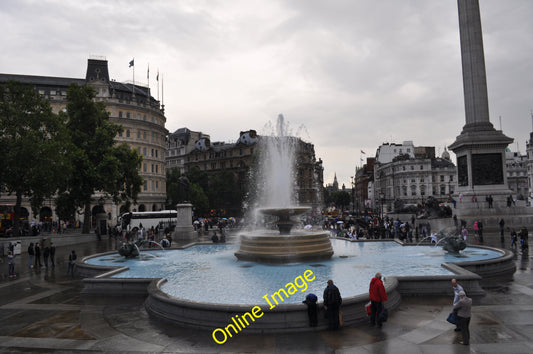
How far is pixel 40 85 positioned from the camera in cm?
5941

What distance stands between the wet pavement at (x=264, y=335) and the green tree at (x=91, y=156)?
25860 mm

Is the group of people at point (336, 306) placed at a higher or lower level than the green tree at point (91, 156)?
lower

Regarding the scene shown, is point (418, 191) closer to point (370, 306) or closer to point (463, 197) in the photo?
point (463, 197)

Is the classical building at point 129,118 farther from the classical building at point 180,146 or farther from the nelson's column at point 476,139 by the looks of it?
the nelson's column at point 476,139

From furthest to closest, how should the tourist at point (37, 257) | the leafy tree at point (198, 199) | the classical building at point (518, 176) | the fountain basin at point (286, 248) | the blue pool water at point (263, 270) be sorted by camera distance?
the classical building at point (518, 176) → the leafy tree at point (198, 199) → the tourist at point (37, 257) → the fountain basin at point (286, 248) → the blue pool water at point (263, 270)

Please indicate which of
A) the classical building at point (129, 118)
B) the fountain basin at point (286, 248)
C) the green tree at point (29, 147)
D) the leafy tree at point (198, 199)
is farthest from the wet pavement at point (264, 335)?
the leafy tree at point (198, 199)


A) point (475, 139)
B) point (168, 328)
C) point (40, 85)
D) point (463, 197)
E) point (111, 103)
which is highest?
point (40, 85)

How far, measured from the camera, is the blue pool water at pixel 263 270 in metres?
10.9

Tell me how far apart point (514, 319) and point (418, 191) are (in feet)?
315

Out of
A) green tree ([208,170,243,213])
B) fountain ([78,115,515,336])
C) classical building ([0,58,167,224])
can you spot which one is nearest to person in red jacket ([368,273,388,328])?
fountain ([78,115,515,336])

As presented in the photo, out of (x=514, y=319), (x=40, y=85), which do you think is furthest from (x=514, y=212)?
(x=40, y=85)

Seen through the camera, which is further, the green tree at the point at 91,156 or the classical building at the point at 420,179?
the classical building at the point at 420,179

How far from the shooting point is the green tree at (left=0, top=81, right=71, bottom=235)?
2728 cm

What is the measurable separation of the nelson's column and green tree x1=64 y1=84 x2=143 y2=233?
34096 mm
